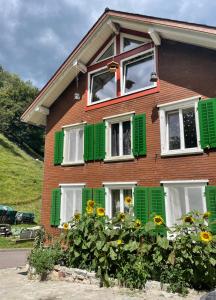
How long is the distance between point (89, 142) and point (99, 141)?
575mm

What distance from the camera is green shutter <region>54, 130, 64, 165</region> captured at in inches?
507

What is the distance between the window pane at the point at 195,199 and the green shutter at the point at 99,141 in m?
4.02

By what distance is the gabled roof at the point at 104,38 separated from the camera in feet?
30.1

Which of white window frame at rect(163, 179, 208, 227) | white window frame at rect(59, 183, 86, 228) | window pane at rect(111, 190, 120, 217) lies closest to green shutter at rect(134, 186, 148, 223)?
white window frame at rect(163, 179, 208, 227)

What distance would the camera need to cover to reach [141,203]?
983 centimetres

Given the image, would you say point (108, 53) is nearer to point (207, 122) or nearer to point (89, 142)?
point (89, 142)

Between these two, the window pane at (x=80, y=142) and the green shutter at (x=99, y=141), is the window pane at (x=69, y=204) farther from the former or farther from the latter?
the green shutter at (x=99, y=141)

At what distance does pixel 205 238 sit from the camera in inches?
279

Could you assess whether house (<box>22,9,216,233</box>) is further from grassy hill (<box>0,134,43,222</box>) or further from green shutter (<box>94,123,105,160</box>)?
grassy hill (<box>0,134,43,222</box>)

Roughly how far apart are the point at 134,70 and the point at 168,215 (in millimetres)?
6342

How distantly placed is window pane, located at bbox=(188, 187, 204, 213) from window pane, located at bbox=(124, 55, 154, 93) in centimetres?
465

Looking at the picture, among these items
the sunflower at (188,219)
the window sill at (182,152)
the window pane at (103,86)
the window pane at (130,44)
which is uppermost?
the window pane at (130,44)

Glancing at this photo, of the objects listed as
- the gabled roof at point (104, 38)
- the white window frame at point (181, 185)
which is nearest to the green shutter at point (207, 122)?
the white window frame at point (181, 185)

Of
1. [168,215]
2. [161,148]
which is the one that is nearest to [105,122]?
[161,148]
